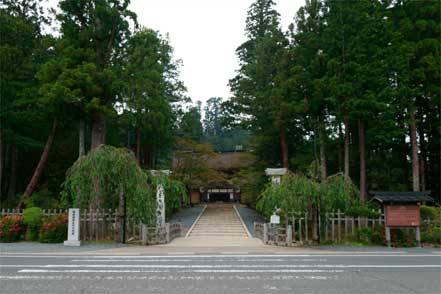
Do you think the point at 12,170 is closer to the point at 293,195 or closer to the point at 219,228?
the point at 219,228

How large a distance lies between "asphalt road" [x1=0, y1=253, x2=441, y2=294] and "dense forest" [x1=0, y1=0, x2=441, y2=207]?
738cm

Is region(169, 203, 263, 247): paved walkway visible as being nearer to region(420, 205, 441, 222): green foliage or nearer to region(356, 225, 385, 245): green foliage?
region(356, 225, 385, 245): green foliage

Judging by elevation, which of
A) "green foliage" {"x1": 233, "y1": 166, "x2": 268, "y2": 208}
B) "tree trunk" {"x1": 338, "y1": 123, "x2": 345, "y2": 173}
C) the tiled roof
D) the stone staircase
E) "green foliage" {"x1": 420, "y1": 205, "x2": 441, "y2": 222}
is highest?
"tree trunk" {"x1": 338, "y1": 123, "x2": 345, "y2": 173}

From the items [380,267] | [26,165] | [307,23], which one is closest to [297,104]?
[307,23]

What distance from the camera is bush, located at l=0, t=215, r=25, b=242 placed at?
15852 millimetres

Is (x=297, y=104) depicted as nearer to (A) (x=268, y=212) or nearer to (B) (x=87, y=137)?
(A) (x=268, y=212)

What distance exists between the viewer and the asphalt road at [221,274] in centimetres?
714

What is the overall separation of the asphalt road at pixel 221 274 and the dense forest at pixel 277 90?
24.2 feet

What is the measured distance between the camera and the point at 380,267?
385 inches

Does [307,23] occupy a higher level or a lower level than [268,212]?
higher

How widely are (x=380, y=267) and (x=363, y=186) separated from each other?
11.7 m

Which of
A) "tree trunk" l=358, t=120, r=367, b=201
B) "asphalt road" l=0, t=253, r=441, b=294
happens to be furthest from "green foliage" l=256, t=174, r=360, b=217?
"tree trunk" l=358, t=120, r=367, b=201

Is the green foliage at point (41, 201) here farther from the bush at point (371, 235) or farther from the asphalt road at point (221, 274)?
the bush at point (371, 235)

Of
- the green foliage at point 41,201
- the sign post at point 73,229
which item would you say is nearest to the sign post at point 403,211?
the sign post at point 73,229
